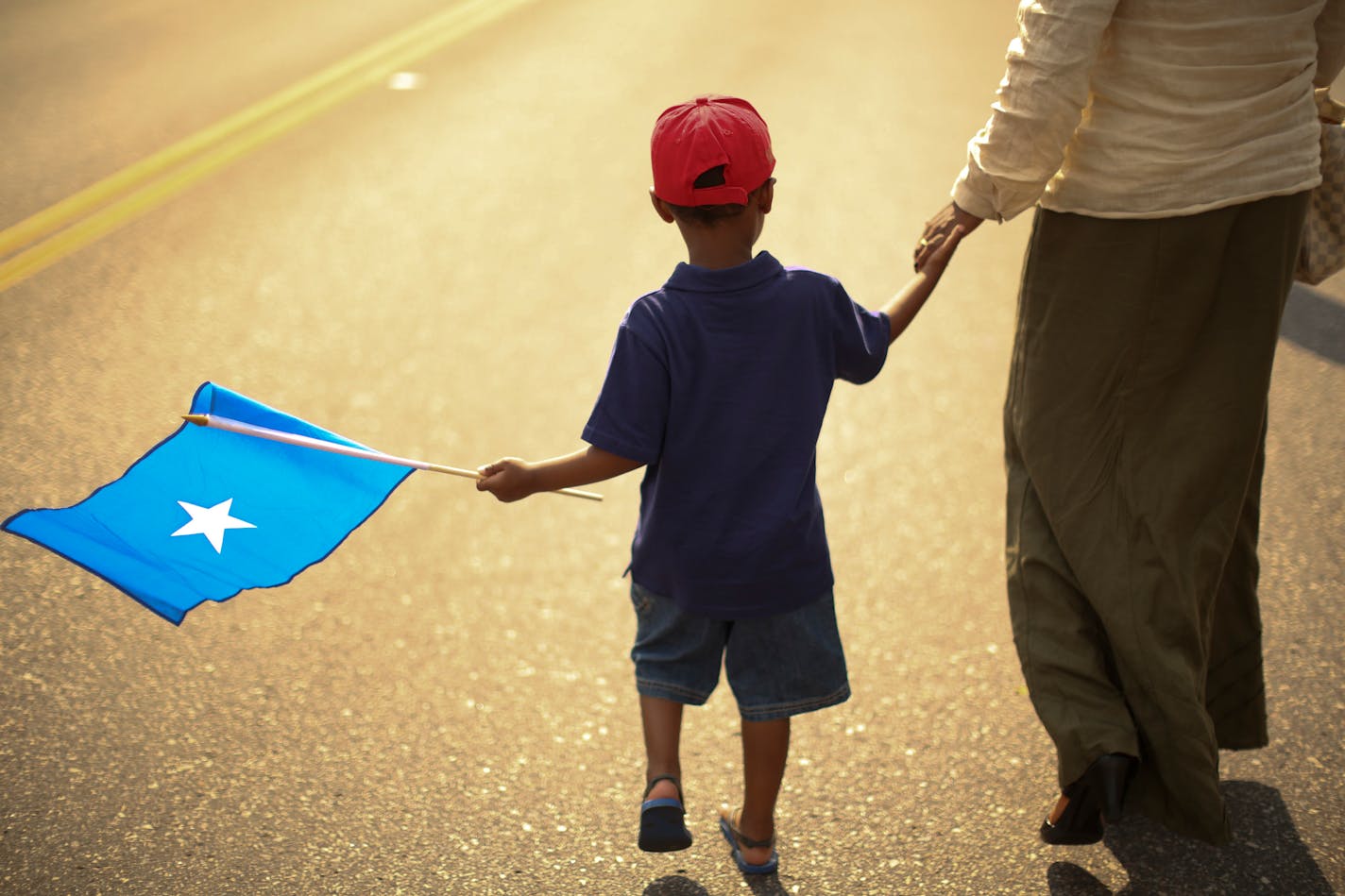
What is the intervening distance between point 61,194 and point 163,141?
0.89 metres

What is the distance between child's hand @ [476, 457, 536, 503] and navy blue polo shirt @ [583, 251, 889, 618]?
0.14 metres

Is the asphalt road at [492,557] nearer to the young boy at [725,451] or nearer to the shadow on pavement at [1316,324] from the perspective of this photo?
the shadow on pavement at [1316,324]

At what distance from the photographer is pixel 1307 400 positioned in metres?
5.02

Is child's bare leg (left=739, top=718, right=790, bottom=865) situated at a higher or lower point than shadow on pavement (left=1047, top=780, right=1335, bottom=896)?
higher

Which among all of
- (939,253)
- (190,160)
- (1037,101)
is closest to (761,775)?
(939,253)

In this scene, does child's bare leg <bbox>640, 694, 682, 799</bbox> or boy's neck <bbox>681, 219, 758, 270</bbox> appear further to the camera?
child's bare leg <bbox>640, 694, 682, 799</bbox>

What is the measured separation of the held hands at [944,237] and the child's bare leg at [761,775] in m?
0.97

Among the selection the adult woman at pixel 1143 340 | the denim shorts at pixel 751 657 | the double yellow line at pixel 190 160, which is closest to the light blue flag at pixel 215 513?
the denim shorts at pixel 751 657

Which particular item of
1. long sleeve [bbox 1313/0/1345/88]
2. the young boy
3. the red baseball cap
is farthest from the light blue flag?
long sleeve [bbox 1313/0/1345/88]

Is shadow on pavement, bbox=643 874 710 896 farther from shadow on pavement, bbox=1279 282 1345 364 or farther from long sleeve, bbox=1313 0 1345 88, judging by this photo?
shadow on pavement, bbox=1279 282 1345 364

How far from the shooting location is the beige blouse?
2521 millimetres

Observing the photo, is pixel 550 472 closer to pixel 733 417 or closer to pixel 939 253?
pixel 733 417

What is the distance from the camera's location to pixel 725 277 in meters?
2.51

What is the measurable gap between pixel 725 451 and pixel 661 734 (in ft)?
2.10
